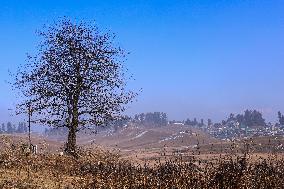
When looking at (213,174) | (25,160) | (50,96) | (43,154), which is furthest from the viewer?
(50,96)

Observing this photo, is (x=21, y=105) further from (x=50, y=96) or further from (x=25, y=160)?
(x=25, y=160)

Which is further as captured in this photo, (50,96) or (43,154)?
(50,96)

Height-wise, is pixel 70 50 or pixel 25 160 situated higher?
pixel 70 50

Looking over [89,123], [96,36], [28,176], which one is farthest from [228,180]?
[96,36]

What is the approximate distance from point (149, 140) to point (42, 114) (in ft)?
413

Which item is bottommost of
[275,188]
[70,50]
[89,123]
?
[275,188]

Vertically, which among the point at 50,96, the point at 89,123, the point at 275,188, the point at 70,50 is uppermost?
the point at 70,50

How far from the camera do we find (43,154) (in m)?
26.8

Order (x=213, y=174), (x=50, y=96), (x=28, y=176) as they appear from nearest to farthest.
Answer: (x=213, y=174) → (x=28, y=176) → (x=50, y=96)

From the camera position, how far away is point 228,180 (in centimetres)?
1048

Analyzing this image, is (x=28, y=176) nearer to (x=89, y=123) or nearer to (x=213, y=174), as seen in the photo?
(x=213, y=174)

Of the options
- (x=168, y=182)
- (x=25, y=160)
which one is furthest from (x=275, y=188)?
(x=25, y=160)

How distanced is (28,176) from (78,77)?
16814 millimetres

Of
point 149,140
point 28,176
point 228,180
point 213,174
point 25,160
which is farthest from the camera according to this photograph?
point 149,140
